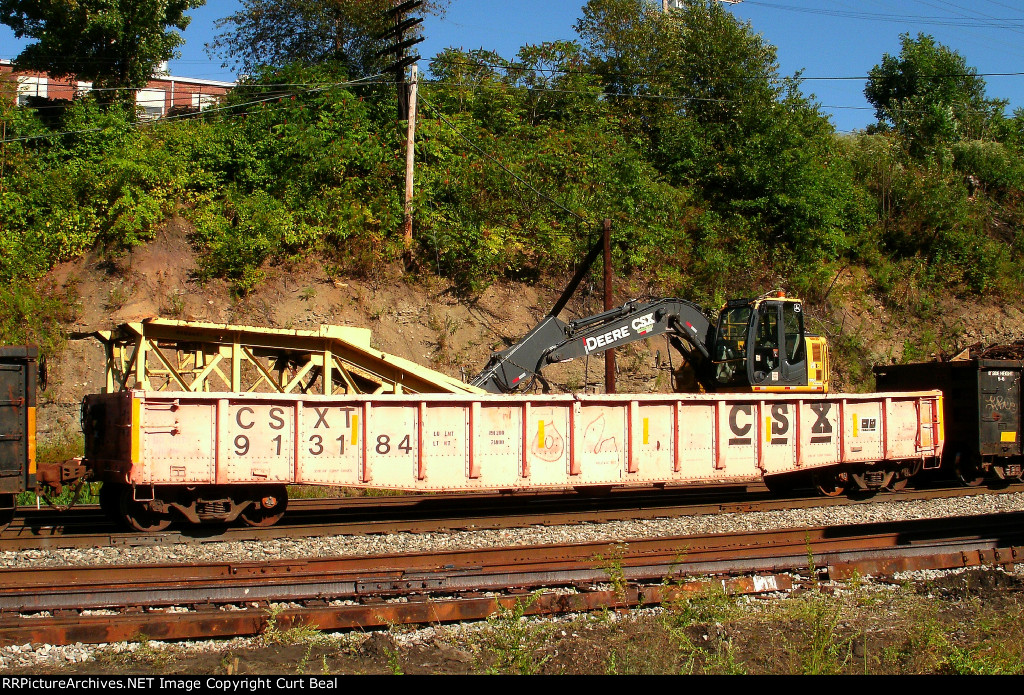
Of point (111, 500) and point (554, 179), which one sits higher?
point (554, 179)

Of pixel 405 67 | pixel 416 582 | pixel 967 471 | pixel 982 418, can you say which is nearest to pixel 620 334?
pixel 416 582

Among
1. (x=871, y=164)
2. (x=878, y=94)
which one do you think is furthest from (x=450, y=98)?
(x=878, y=94)

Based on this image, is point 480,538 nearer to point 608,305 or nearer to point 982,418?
point 608,305

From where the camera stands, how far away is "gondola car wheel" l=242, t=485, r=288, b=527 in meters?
10.9

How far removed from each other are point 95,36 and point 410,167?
38.2 feet

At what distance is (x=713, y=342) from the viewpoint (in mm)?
14773

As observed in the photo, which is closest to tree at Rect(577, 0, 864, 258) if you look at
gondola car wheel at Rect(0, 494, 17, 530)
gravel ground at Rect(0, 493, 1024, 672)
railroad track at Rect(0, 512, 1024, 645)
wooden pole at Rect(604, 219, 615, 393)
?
wooden pole at Rect(604, 219, 615, 393)

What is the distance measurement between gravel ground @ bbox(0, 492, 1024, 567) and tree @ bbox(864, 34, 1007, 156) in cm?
3003

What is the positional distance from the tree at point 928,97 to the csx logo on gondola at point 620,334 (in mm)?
29299

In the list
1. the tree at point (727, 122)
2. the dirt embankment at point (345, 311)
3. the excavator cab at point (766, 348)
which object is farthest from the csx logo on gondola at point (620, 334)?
the tree at point (727, 122)

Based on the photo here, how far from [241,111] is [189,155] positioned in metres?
3.82

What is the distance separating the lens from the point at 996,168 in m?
33.8

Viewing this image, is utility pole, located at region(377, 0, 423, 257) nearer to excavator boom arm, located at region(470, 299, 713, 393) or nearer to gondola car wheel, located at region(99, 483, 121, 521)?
excavator boom arm, located at region(470, 299, 713, 393)

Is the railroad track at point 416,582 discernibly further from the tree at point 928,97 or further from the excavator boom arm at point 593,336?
the tree at point 928,97
